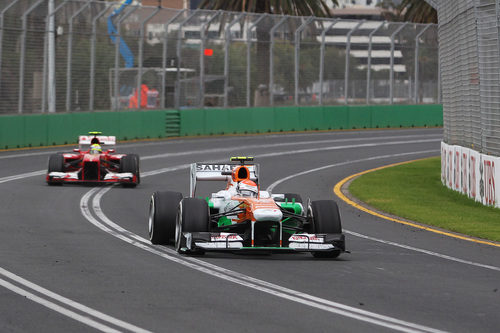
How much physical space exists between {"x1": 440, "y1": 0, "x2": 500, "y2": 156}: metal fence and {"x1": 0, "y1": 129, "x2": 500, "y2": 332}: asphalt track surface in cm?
329

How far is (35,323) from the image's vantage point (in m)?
8.30

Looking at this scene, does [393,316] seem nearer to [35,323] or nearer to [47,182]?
[35,323]

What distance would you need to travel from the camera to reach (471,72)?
22.1 m

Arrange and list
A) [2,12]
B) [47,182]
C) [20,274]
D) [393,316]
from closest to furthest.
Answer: [393,316], [20,274], [47,182], [2,12]

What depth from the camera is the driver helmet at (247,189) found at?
13.4m

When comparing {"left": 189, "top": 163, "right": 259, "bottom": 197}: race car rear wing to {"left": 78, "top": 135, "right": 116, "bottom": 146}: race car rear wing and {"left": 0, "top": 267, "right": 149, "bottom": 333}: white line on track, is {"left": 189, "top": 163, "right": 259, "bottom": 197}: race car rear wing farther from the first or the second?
{"left": 78, "top": 135, "right": 116, "bottom": 146}: race car rear wing

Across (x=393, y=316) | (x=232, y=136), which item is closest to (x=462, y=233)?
(x=393, y=316)

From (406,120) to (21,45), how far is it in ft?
70.4

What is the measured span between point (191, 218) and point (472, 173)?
10.1 metres

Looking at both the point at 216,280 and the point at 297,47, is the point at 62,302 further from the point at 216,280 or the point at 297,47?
the point at 297,47

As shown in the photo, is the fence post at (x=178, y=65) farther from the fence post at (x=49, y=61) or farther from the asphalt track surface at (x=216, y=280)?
the asphalt track surface at (x=216, y=280)

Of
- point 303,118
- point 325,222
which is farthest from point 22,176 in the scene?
point 303,118

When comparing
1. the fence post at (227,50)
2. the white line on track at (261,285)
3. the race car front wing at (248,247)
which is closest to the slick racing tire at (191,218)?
the race car front wing at (248,247)

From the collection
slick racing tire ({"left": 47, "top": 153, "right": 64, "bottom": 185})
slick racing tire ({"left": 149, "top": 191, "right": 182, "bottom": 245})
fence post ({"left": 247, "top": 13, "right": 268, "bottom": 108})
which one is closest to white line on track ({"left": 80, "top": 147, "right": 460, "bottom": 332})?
slick racing tire ({"left": 149, "top": 191, "right": 182, "bottom": 245})
